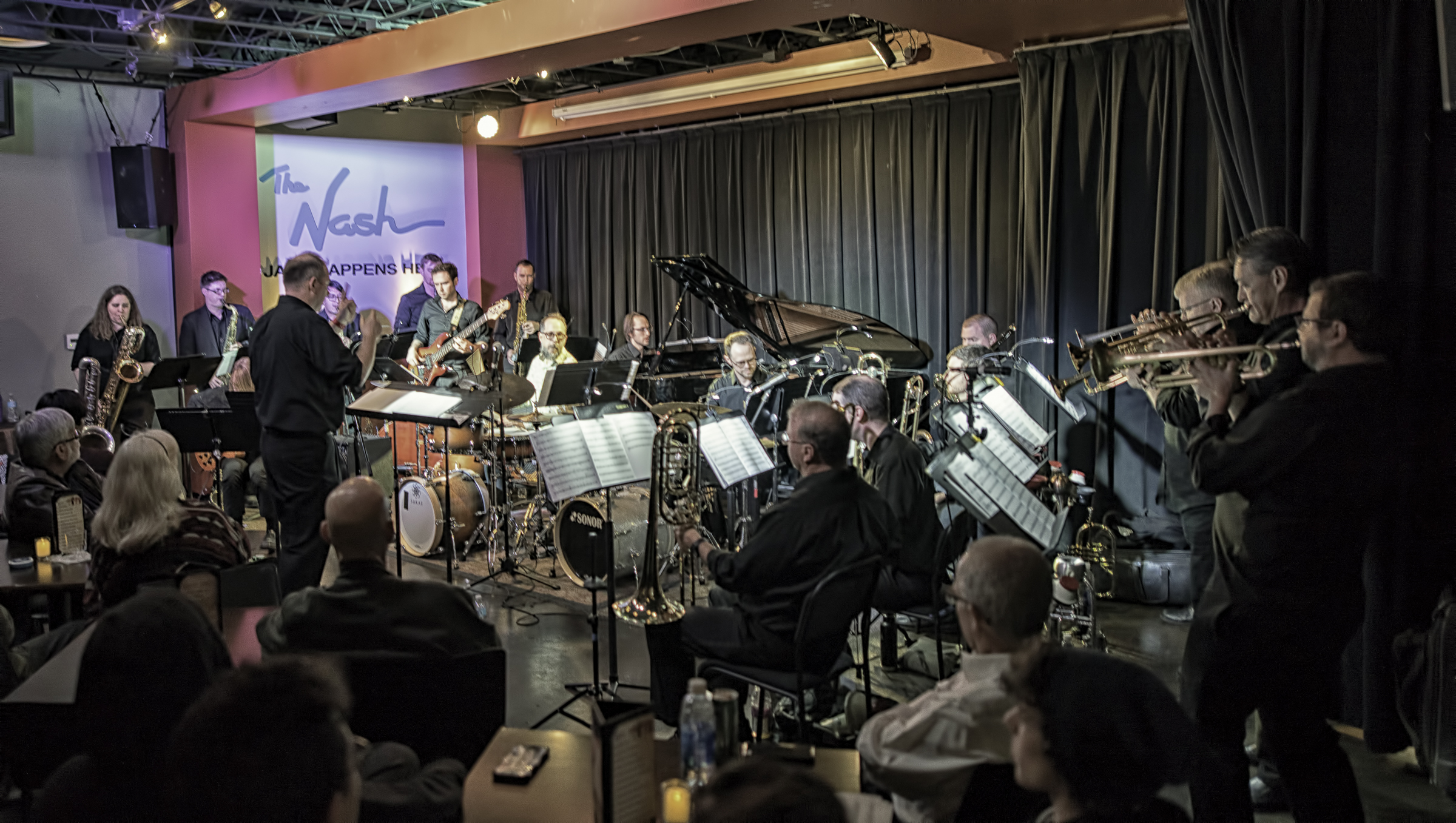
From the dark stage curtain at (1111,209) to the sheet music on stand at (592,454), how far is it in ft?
10.7

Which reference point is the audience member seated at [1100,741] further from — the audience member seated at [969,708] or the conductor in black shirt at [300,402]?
the conductor in black shirt at [300,402]

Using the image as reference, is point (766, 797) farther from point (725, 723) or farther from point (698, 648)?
point (698, 648)

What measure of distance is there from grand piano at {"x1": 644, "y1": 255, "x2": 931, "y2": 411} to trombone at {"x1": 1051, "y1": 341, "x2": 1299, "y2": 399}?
2615 millimetres

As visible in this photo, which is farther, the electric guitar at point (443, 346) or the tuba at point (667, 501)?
the electric guitar at point (443, 346)

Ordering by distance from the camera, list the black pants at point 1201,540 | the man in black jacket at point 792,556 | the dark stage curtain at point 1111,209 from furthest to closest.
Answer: the dark stage curtain at point 1111,209 → the black pants at point 1201,540 → the man in black jacket at point 792,556

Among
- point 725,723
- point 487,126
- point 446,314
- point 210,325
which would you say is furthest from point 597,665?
point 487,126

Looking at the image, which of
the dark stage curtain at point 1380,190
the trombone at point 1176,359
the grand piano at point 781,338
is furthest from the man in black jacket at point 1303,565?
the grand piano at point 781,338

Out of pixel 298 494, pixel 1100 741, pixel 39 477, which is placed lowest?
pixel 298 494

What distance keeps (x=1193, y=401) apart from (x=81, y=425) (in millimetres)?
5971

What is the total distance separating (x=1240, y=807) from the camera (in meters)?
2.88

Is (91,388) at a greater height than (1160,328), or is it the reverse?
(1160,328)

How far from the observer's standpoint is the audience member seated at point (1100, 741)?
6.01ft

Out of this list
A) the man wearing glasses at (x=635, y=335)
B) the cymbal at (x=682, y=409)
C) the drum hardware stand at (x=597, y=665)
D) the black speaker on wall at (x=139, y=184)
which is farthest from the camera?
the black speaker on wall at (x=139, y=184)

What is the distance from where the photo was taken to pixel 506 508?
6.41 meters
